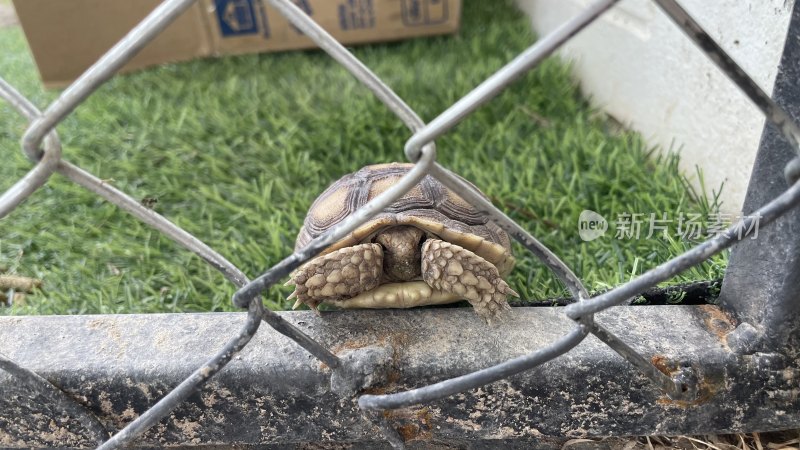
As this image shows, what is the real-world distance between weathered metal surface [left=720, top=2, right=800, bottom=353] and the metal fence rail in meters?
0.02

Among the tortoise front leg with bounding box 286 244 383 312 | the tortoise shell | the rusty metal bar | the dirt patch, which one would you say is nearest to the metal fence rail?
the rusty metal bar

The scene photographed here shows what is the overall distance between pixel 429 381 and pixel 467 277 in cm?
19

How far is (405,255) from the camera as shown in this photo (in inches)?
42.9

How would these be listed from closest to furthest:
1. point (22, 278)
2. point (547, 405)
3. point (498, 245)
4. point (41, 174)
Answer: point (41, 174) < point (547, 405) < point (498, 245) < point (22, 278)

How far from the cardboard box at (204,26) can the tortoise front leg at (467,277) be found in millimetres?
2194

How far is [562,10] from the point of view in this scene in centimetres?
255

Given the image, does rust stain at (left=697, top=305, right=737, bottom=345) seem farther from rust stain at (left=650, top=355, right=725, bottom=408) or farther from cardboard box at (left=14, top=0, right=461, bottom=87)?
cardboard box at (left=14, top=0, right=461, bottom=87)

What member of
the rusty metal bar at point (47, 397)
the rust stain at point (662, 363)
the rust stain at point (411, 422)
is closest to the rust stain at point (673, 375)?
the rust stain at point (662, 363)

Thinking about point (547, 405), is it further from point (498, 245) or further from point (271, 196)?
point (271, 196)

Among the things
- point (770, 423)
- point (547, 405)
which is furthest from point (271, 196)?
point (770, 423)

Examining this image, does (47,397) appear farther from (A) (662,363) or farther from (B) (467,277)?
(A) (662,363)

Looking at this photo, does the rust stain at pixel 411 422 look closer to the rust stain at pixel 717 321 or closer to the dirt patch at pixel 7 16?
the rust stain at pixel 717 321

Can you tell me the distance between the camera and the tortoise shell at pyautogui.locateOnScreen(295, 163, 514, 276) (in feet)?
3.49

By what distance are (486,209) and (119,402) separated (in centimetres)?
61
